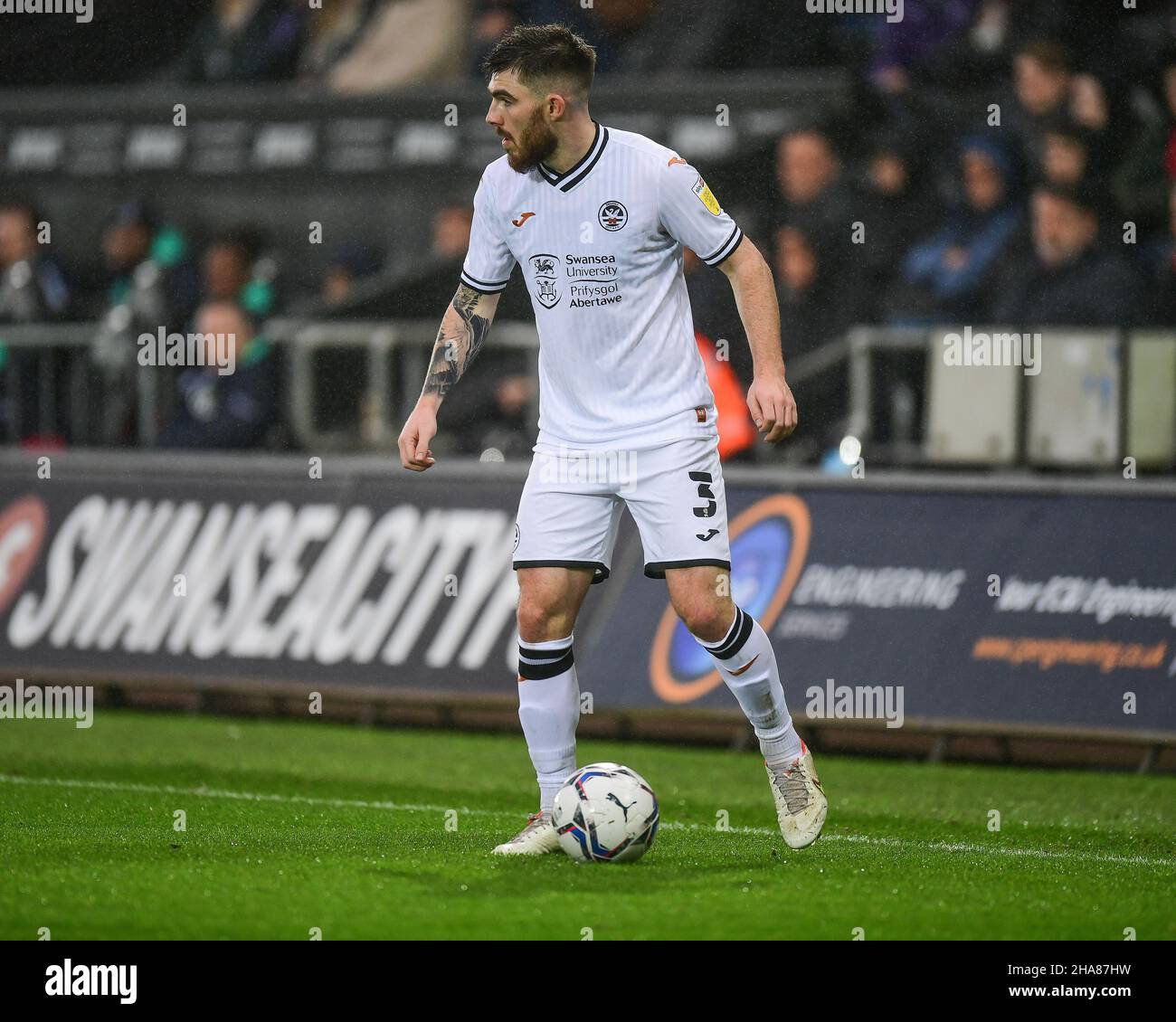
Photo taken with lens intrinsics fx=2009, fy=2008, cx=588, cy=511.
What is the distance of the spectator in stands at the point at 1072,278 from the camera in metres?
11.3

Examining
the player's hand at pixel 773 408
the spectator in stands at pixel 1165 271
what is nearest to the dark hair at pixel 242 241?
the spectator in stands at pixel 1165 271

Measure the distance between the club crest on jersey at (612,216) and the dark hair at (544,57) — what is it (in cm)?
37

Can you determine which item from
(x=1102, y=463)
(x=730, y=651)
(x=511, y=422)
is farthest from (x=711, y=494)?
(x=511, y=422)

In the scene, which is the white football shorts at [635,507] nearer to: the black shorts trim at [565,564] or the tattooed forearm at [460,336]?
the black shorts trim at [565,564]

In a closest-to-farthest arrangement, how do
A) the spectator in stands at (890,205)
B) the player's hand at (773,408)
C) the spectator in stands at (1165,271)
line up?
1. the player's hand at (773,408)
2. the spectator in stands at (1165,271)
3. the spectator in stands at (890,205)

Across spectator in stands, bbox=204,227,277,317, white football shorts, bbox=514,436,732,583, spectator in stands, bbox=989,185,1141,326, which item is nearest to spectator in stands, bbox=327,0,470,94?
spectator in stands, bbox=204,227,277,317

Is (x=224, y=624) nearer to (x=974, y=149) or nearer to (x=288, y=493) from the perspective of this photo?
(x=288, y=493)

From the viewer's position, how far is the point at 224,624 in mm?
11461

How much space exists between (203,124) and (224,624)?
6.46 m

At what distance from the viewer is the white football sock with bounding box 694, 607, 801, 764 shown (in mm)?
6480

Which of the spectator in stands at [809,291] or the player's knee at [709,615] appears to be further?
the spectator in stands at [809,291]

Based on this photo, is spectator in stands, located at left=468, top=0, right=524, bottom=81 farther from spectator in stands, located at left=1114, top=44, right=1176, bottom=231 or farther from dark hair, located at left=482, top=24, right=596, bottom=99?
dark hair, located at left=482, top=24, right=596, bottom=99

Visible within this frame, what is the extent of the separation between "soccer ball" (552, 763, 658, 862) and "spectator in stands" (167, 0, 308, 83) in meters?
11.9

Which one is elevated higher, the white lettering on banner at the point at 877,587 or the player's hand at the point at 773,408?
the player's hand at the point at 773,408
